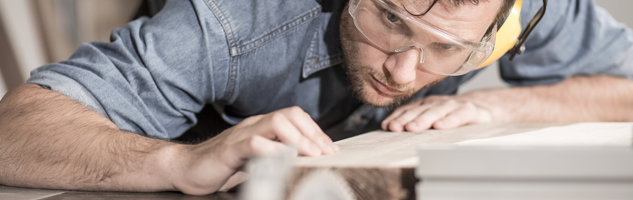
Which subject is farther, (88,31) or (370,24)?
(88,31)

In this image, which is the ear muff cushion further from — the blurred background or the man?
the blurred background

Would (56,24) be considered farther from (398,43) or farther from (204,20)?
(398,43)

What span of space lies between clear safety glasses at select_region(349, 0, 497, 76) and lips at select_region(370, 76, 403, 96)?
0.12 metres

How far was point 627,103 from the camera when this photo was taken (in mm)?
1663

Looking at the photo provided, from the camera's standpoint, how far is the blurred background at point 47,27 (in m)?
Answer: 1.86

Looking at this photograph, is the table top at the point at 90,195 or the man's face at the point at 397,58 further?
the man's face at the point at 397,58

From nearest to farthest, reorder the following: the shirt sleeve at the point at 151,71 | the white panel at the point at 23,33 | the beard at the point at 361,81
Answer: the shirt sleeve at the point at 151,71
the beard at the point at 361,81
the white panel at the point at 23,33

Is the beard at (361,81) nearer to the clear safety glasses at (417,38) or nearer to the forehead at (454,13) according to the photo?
the clear safety glasses at (417,38)

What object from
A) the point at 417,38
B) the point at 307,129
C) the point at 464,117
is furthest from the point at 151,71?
the point at 464,117

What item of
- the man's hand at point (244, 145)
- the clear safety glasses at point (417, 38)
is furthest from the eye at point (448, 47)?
the man's hand at point (244, 145)

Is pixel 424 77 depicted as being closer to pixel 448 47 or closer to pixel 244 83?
pixel 448 47

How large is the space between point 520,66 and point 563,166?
135 centimetres

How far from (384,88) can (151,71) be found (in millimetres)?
608

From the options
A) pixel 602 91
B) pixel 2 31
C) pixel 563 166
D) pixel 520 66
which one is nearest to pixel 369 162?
pixel 563 166
